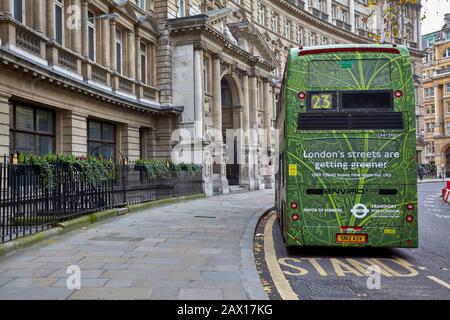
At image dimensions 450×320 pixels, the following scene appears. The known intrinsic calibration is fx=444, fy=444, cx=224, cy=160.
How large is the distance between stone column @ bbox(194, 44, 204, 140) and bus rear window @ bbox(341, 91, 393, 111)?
60.3ft

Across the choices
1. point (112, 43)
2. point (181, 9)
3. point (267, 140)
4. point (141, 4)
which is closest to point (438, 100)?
point (267, 140)

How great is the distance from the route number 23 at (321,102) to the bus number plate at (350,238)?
7.50 ft

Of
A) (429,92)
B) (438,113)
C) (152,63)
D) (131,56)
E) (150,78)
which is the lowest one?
(150,78)

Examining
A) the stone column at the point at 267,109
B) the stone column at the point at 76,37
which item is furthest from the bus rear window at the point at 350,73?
the stone column at the point at 267,109

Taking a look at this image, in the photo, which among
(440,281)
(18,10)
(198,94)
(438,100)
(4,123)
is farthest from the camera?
(438,100)

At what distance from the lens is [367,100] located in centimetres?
794

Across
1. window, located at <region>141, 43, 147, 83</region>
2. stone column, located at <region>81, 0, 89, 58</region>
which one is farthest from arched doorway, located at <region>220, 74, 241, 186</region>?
stone column, located at <region>81, 0, 89, 58</region>

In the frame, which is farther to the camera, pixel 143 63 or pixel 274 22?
pixel 274 22

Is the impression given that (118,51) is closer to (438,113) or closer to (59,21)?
(59,21)

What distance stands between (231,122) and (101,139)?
49.2ft

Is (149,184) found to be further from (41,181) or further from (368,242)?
(368,242)

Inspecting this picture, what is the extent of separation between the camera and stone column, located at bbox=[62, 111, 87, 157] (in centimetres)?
1803

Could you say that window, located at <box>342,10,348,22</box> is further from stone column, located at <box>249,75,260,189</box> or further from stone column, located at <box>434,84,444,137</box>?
stone column, located at <box>434,84,444,137</box>

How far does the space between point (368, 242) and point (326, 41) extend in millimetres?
46229
